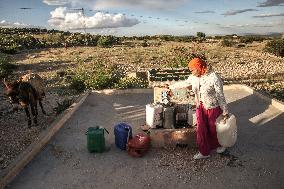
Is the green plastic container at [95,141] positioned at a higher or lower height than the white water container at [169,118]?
lower

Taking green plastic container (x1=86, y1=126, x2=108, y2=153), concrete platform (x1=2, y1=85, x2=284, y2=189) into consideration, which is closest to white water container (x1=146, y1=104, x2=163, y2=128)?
concrete platform (x1=2, y1=85, x2=284, y2=189)

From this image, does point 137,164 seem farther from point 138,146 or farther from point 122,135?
point 122,135

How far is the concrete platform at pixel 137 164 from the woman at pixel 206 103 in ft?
1.12

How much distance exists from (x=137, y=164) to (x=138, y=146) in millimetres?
418

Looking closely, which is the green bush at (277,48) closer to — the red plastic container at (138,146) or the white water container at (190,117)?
the white water container at (190,117)

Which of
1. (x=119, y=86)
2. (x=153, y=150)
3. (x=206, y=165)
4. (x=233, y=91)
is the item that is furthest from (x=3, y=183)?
(x=233, y=91)

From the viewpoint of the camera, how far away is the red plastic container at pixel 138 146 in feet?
24.6

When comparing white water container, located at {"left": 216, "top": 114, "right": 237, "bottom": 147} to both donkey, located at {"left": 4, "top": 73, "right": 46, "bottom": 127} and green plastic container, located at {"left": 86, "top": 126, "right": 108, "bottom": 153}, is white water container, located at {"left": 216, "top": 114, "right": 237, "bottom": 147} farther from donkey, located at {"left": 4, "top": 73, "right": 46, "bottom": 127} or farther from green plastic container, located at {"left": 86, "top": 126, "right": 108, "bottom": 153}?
donkey, located at {"left": 4, "top": 73, "right": 46, "bottom": 127}

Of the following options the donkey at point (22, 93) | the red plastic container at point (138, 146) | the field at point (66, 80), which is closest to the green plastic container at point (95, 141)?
the red plastic container at point (138, 146)

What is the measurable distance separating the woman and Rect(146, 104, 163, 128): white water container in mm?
963

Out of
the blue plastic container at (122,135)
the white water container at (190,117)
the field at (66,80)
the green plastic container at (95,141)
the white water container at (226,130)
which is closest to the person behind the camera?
the white water container at (226,130)

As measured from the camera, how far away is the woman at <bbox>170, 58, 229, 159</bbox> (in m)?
6.92

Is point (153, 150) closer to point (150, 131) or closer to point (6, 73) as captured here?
point (150, 131)

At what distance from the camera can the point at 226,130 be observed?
7.09 meters
